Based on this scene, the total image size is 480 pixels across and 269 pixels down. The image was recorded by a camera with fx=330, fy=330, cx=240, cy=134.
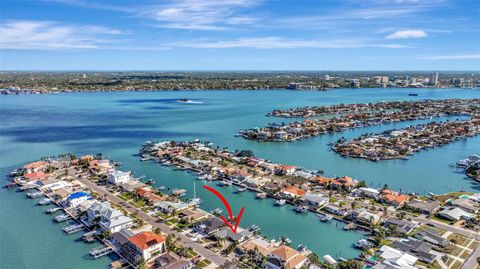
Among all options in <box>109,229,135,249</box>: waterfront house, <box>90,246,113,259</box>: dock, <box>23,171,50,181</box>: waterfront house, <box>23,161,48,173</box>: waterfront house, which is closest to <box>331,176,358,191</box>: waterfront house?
<box>109,229,135,249</box>: waterfront house

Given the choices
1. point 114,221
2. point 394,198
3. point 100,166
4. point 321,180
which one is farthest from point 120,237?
point 394,198

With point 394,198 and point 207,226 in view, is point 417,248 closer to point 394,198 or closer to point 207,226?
point 394,198

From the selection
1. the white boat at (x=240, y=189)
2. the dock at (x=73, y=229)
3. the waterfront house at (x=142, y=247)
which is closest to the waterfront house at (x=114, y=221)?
the dock at (x=73, y=229)

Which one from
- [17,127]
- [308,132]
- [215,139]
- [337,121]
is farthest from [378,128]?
[17,127]

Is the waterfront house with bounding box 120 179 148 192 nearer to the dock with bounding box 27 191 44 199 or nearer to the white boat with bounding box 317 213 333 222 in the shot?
the dock with bounding box 27 191 44 199

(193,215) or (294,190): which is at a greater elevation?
(294,190)
